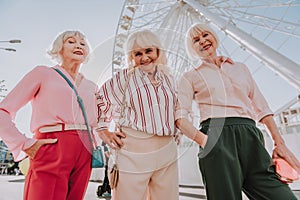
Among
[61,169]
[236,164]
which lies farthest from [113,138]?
[236,164]

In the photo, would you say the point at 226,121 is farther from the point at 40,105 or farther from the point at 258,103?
the point at 40,105

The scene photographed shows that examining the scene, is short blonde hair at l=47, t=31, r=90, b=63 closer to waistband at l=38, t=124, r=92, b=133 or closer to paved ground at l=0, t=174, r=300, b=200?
waistband at l=38, t=124, r=92, b=133

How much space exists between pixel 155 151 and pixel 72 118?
0.37 metres

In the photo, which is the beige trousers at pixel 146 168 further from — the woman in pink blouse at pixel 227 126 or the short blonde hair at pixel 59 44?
the short blonde hair at pixel 59 44

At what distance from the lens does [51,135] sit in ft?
3.43

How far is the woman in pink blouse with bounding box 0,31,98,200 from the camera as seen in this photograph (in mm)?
964

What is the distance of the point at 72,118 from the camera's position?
1.09m

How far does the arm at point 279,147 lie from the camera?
1015mm

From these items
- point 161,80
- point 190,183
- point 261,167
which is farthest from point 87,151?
point 190,183

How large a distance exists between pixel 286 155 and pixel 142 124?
22.2 inches

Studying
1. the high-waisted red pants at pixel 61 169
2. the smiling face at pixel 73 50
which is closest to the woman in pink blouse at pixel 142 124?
the high-waisted red pants at pixel 61 169

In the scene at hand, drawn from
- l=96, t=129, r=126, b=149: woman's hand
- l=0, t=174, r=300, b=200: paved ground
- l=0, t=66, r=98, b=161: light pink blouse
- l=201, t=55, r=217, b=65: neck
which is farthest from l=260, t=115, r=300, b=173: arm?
l=0, t=174, r=300, b=200: paved ground

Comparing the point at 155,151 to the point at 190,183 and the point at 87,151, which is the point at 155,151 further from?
the point at 190,183

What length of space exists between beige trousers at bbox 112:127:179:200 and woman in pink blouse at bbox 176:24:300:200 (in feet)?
0.36
